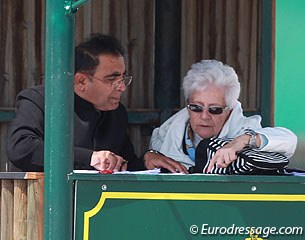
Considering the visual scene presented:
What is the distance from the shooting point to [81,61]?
496 centimetres

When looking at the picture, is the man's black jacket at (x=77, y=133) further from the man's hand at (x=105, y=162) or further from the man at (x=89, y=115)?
the man's hand at (x=105, y=162)

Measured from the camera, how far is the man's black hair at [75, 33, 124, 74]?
16.2 ft

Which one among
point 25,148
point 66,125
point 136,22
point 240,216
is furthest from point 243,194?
point 136,22

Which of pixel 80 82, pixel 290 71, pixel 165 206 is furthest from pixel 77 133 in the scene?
pixel 290 71

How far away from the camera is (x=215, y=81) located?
4930mm

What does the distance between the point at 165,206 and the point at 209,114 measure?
99cm

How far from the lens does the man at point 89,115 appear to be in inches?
182

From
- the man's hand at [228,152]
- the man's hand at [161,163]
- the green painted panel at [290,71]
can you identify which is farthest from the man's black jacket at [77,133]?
the green painted panel at [290,71]

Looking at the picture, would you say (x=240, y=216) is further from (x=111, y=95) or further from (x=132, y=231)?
(x=111, y=95)

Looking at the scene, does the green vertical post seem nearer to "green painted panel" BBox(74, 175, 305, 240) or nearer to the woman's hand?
"green painted panel" BBox(74, 175, 305, 240)

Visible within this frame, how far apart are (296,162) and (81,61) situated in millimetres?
1260

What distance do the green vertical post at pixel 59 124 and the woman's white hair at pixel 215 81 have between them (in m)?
1.11

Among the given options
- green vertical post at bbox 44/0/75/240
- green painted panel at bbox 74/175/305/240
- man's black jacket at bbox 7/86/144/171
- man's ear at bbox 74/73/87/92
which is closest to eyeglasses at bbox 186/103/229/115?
man's black jacket at bbox 7/86/144/171

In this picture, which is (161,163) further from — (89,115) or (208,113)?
(89,115)
